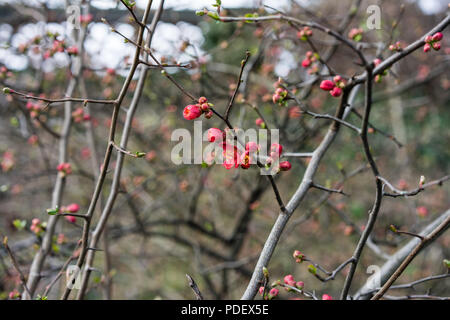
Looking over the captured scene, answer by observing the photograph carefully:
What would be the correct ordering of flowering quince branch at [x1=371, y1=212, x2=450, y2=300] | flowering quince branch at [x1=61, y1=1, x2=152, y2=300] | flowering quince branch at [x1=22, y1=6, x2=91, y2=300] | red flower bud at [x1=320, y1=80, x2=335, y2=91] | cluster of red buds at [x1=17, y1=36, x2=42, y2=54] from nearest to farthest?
1. flowering quince branch at [x1=371, y1=212, x2=450, y2=300]
2. flowering quince branch at [x1=61, y1=1, x2=152, y2=300]
3. red flower bud at [x1=320, y1=80, x2=335, y2=91]
4. flowering quince branch at [x1=22, y1=6, x2=91, y2=300]
5. cluster of red buds at [x1=17, y1=36, x2=42, y2=54]

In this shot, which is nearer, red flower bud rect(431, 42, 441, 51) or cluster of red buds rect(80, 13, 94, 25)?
red flower bud rect(431, 42, 441, 51)

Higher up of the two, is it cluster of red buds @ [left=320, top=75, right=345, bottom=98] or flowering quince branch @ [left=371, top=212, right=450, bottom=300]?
cluster of red buds @ [left=320, top=75, right=345, bottom=98]

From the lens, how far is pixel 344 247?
5.27 m

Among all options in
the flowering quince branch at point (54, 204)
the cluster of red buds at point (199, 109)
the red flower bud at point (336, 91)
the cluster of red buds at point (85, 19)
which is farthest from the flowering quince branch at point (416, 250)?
the cluster of red buds at point (85, 19)

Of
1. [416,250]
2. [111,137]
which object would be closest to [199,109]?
[111,137]

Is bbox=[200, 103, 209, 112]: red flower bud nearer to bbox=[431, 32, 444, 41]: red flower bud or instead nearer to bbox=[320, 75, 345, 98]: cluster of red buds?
bbox=[320, 75, 345, 98]: cluster of red buds

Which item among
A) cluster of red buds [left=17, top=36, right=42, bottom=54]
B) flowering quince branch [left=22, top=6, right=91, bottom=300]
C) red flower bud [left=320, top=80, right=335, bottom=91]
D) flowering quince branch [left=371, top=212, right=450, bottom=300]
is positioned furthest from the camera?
cluster of red buds [left=17, top=36, right=42, bottom=54]

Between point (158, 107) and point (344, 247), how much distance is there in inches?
125

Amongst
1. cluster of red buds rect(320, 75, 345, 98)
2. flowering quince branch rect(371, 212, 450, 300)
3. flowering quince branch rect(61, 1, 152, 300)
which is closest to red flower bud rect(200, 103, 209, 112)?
flowering quince branch rect(61, 1, 152, 300)

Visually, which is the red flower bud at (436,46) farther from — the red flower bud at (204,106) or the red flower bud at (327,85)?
the red flower bud at (204,106)
